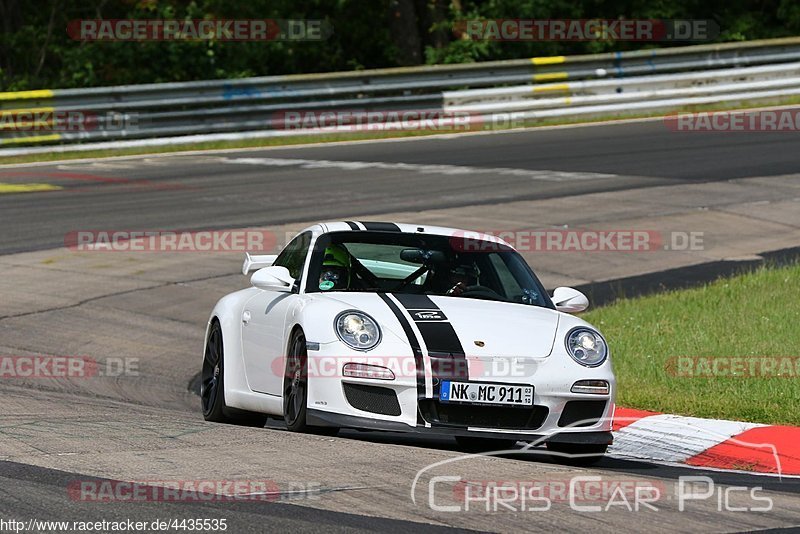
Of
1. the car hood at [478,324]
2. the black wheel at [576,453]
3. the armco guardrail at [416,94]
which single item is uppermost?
the armco guardrail at [416,94]

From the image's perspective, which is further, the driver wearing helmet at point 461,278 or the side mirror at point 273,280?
the driver wearing helmet at point 461,278

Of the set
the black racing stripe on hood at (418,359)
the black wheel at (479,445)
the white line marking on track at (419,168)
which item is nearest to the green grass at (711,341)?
the black wheel at (479,445)

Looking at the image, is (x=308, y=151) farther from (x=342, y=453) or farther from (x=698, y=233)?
(x=342, y=453)

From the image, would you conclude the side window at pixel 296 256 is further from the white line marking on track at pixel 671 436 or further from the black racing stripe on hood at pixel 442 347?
the white line marking on track at pixel 671 436

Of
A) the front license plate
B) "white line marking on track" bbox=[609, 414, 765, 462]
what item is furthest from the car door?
"white line marking on track" bbox=[609, 414, 765, 462]

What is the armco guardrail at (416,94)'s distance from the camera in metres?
24.4

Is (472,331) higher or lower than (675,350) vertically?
higher

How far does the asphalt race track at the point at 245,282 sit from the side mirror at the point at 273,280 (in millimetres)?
902

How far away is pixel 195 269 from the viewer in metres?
15.8

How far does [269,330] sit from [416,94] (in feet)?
62.8

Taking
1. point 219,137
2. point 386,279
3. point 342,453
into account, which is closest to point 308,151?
point 219,137

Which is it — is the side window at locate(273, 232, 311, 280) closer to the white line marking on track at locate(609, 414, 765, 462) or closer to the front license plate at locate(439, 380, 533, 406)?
the front license plate at locate(439, 380, 533, 406)

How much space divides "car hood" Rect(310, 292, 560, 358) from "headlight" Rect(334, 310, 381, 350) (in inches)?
2.6

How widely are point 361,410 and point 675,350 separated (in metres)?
4.20
